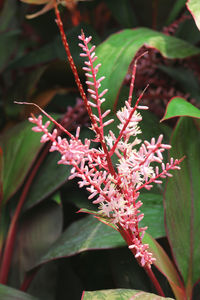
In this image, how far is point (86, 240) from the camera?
0.49 meters

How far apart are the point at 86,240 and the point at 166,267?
0.11 metres

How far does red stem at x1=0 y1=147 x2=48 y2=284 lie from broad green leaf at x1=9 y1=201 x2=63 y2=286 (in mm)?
15

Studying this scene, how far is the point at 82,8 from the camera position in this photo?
37.9 inches

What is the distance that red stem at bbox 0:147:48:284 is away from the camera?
0.59 m

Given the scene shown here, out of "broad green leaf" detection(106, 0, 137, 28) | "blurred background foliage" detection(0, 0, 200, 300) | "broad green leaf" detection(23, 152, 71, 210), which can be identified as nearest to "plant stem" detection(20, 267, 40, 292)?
"blurred background foliage" detection(0, 0, 200, 300)

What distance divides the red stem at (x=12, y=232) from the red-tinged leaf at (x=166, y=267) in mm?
270

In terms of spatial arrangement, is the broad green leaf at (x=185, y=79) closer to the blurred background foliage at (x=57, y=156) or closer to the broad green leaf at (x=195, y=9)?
the blurred background foliage at (x=57, y=156)

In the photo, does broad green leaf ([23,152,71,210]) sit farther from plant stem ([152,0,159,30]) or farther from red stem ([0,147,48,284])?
plant stem ([152,0,159,30])

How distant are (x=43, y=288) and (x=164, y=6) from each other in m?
0.68

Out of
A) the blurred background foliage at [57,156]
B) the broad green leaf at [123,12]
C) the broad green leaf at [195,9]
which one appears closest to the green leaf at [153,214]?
the blurred background foliage at [57,156]

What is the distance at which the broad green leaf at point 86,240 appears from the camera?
480 millimetres

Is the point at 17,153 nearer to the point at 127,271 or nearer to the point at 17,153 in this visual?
the point at 17,153

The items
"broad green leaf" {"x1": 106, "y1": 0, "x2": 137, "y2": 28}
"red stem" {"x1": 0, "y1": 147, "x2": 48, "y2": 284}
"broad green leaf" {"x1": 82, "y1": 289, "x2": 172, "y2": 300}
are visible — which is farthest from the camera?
"broad green leaf" {"x1": 106, "y1": 0, "x2": 137, "y2": 28}

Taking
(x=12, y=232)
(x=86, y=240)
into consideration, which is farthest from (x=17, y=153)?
(x=86, y=240)
